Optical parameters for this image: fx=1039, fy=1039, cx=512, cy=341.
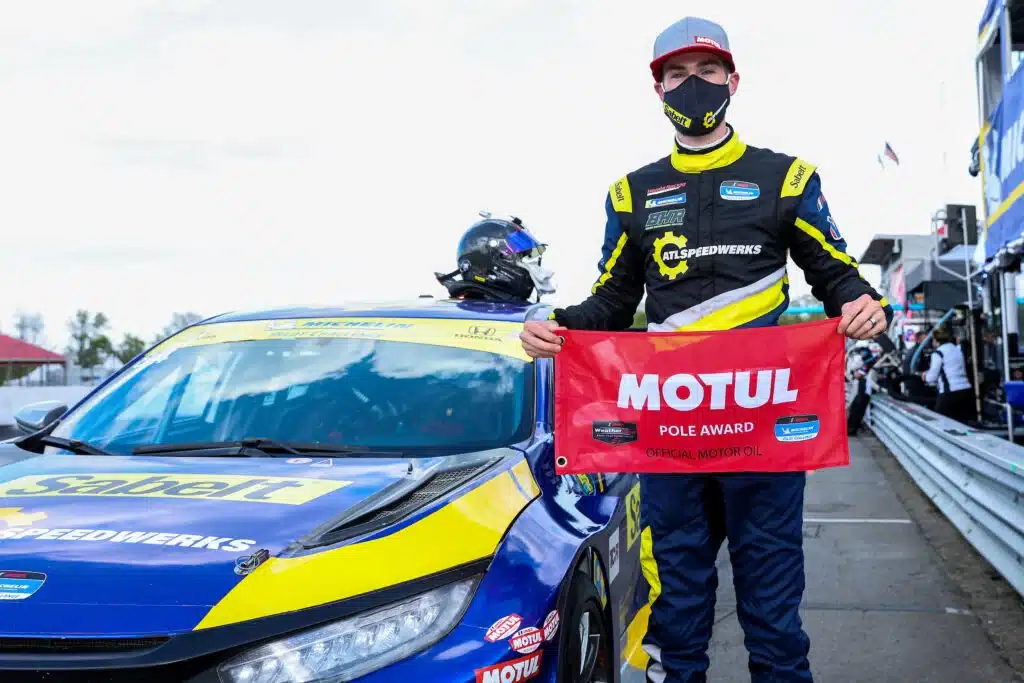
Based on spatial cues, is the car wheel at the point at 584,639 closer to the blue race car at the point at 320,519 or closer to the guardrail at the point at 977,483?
the blue race car at the point at 320,519

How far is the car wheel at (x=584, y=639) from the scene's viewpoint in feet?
8.66

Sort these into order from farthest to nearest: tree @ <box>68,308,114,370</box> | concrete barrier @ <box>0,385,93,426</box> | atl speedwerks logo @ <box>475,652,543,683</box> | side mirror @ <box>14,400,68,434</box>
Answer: tree @ <box>68,308,114,370</box>
concrete barrier @ <box>0,385,93,426</box>
side mirror @ <box>14,400,68,434</box>
atl speedwerks logo @ <box>475,652,543,683</box>

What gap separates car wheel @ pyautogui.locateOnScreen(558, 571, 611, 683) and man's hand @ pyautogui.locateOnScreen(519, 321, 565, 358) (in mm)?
646

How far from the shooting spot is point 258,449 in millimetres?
3262

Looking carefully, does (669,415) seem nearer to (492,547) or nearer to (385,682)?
(492,547)

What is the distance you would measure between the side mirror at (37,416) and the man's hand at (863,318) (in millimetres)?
2842

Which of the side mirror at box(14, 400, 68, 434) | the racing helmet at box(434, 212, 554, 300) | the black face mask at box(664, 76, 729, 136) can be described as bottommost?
the side mirror at box(14, 400, 68, 434)

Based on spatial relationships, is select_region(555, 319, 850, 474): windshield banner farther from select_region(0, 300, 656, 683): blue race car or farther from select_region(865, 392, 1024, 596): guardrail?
select_region(865, 392, 1024, 596): guardrail

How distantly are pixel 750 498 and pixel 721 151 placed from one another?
100 centimetres

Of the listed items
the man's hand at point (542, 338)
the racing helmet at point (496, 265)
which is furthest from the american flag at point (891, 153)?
the man's hand at point (542, 338)

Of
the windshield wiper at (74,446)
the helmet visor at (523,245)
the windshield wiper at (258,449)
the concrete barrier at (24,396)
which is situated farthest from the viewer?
the concrete barrier at (24,396)

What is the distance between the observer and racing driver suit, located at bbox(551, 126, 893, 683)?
291 centimetres

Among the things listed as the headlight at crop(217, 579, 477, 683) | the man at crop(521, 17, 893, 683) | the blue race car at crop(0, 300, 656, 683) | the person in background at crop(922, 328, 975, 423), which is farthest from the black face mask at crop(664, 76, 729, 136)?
the person in background at crop(922, 328, 975, 423)

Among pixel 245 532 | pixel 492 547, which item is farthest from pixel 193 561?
pixel 492 547
